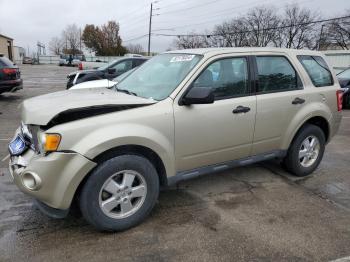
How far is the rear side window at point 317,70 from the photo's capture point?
489 cm

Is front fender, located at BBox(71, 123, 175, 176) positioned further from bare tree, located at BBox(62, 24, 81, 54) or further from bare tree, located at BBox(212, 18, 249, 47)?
bare tree, located at BBox(62, 24, 81, 54)

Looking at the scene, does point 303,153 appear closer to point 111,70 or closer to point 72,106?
point 72,106

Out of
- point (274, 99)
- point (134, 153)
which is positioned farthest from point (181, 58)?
point (134, 153)

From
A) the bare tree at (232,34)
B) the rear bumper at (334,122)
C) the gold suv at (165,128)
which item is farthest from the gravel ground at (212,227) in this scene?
the bare tree at (232,34)

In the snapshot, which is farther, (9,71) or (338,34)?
(338,34)

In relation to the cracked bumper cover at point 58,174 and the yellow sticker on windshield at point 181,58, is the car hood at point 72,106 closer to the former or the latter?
the cracked bumper cover at point 58,174

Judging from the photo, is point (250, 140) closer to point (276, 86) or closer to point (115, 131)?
point (276, 86)

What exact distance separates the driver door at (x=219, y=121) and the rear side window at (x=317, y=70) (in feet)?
3.69

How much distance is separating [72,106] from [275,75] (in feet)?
8.71

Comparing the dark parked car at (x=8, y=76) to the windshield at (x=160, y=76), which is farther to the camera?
the dark parked car at (x=8, y=76)

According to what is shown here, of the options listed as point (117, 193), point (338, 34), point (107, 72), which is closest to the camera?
point (117, 193)

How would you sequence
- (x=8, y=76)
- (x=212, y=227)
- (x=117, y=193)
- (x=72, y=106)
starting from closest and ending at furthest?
(x=72, y=106), (x=117, y=193), (x=212, y=227), (x=8, y=76)

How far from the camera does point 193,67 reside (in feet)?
12.7

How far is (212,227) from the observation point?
11.9 ft
